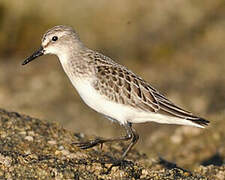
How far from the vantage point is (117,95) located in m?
8.73

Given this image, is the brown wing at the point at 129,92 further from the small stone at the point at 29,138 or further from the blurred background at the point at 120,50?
the blurred background at the point at 120,50

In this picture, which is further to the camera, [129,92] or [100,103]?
[129,92]

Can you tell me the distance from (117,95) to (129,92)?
9.7 inches

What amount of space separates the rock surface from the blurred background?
19.8 ft

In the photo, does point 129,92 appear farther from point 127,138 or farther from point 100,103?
point 127,138

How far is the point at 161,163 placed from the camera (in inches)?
395

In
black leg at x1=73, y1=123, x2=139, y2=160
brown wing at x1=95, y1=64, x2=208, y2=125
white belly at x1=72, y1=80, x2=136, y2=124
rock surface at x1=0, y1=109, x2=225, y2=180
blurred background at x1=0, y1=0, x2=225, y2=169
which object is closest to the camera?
rock surface at x1=0, y1=109, x2=225, y2=180

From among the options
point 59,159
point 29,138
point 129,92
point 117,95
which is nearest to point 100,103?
point 117,95

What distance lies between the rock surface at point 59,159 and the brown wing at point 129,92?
996mm

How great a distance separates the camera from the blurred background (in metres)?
17.2

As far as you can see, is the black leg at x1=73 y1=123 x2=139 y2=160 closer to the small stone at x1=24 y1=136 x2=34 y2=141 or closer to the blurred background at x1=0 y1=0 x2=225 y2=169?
the small stone at x1=24 y1=136 x2=34 y2=141

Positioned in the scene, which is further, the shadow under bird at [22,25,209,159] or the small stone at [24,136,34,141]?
the small stone at [24,136,34,141]

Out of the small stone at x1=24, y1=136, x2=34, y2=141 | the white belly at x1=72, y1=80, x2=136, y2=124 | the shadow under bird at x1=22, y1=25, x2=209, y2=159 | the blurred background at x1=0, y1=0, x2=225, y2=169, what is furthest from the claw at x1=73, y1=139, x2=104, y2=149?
the blurred background at x1=0, y1=0, x2=225, y2=169

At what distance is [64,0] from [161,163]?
1198 centimetres
